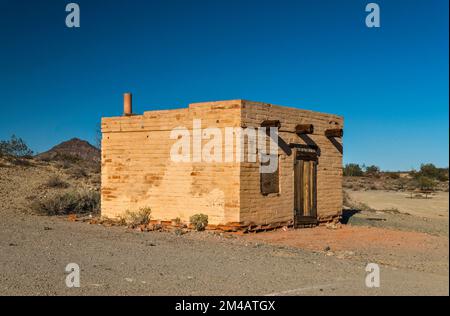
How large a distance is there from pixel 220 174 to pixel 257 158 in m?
1.12

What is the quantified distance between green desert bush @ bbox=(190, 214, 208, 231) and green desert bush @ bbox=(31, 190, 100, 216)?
703 centimetres

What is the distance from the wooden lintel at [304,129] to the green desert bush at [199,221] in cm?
384

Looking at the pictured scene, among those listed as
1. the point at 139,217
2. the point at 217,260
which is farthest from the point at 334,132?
the point at 217,260

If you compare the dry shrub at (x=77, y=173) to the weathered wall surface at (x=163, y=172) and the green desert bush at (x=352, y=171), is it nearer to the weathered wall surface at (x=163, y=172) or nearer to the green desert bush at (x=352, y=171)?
the weathered wall surface at (x=163, y=172)

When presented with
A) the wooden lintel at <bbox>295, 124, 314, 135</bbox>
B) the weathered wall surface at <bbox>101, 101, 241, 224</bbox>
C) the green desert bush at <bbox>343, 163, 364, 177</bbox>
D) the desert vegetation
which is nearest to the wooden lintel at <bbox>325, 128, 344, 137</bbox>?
the wooden lintel at <bbox>295, 124, 314, 135</bbox>

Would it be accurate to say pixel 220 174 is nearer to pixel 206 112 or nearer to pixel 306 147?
pixel 206 112

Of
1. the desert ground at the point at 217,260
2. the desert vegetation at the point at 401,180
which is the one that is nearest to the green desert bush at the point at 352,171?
the desert vegetation at the point at 401,180

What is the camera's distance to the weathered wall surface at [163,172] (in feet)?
45.6

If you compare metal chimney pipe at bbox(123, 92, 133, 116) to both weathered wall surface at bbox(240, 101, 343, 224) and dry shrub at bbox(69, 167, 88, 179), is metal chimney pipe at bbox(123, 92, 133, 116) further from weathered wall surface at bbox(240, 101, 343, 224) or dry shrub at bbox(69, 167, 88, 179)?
dry shrub at bbox(69, 167, 88, 179)

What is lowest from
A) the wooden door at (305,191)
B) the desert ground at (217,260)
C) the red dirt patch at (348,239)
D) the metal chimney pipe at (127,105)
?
the red dirt patch at (348,239)

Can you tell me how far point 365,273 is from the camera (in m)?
8.21

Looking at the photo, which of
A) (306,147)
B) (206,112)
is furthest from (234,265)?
(306,147)

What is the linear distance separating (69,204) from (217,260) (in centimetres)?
1226

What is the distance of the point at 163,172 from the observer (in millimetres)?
15211
